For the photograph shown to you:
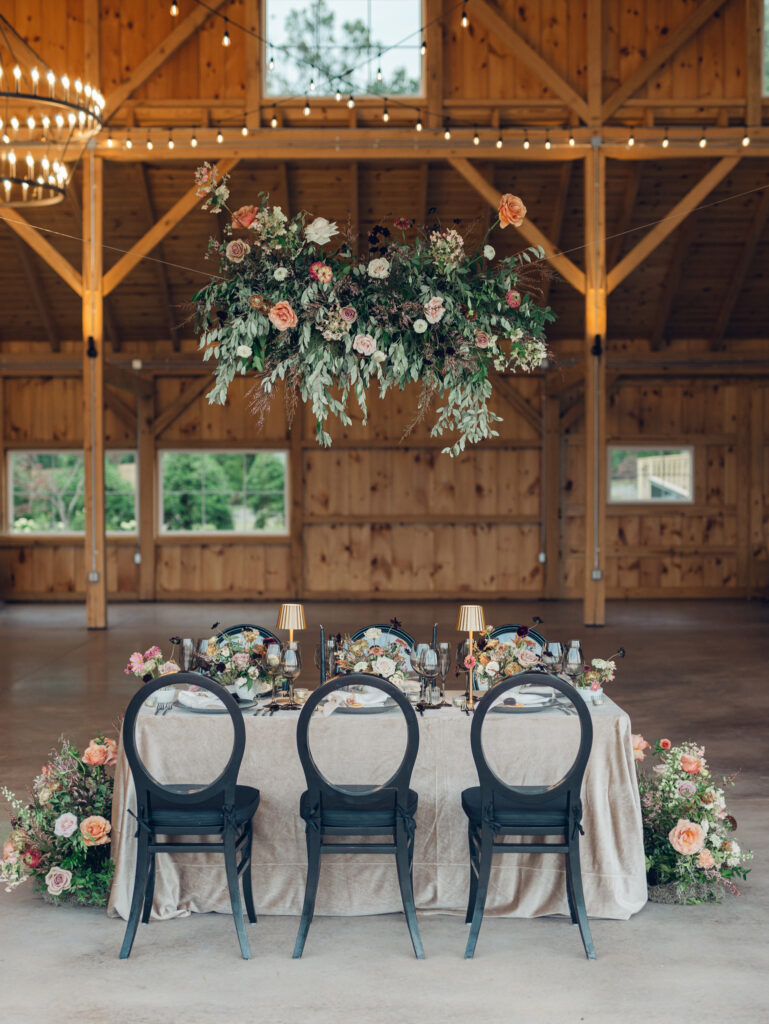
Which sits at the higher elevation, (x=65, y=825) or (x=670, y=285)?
(x=670, y=285)

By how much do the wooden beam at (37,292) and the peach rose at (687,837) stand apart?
35.0 feet

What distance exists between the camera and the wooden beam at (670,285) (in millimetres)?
11812

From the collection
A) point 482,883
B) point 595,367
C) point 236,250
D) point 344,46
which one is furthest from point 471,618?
point 344,46

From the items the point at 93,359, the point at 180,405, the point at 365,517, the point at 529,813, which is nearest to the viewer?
the point at 529,813

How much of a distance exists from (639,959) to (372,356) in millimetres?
2178

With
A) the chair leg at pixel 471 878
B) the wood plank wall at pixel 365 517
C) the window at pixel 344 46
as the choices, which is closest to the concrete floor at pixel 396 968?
the chair leg at pixel 471 878

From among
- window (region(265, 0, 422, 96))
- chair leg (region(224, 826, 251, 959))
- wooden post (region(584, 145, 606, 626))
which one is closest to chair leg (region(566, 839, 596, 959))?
chair leg (region(224, 826, 251, 959))

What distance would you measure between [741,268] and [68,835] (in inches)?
437

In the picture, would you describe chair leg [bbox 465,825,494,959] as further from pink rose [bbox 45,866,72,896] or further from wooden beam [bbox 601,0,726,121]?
wooden beam [bbox 601,0,726,121]

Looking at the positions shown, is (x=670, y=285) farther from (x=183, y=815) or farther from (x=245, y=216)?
(x=183, y=815)

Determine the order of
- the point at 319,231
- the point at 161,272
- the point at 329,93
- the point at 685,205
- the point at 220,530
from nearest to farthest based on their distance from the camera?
the point at 319,231 < the point at 685,205 < the point at 329,93 < the point at 161,272 < the point at 220,530

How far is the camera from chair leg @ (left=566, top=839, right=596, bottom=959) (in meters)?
3.08

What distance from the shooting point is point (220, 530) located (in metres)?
13.4

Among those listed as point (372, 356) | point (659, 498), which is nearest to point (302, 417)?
point (659, 498)
